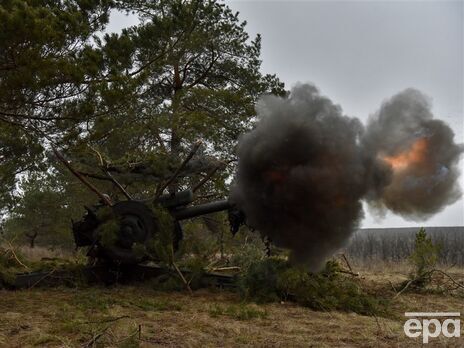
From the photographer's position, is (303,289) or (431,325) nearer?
(431,325)

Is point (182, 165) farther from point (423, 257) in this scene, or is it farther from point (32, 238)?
point (32, 238)

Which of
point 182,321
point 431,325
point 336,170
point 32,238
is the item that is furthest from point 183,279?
point 32,238

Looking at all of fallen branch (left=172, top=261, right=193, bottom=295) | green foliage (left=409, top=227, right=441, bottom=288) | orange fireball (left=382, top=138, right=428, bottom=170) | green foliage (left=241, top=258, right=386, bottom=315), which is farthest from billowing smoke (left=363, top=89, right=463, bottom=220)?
fallen branch (left=172, top=261, right=193, bottom=295)

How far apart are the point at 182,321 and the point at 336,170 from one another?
12.4 feet

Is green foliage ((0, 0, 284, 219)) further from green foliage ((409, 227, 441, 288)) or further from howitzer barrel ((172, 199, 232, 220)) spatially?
green foliage ((409, 227, 441, 288))

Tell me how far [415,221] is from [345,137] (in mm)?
2118

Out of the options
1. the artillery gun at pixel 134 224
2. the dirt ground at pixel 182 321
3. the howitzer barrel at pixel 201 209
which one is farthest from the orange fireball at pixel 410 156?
the howitzer barrel at pixel 201 209

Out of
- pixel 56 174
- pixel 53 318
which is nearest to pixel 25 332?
pixel 53 318

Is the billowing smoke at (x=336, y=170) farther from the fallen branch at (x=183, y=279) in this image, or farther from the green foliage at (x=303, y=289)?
the fallen branch at (x=183, y=279)

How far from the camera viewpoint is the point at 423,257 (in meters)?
11.1

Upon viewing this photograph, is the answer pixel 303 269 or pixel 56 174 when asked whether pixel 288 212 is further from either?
pixel 56 174

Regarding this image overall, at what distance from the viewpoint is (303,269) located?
9734mm

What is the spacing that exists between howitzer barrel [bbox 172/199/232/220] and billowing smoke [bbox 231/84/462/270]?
84 cm

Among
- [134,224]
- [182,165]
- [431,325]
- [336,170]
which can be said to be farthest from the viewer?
[182,165]
